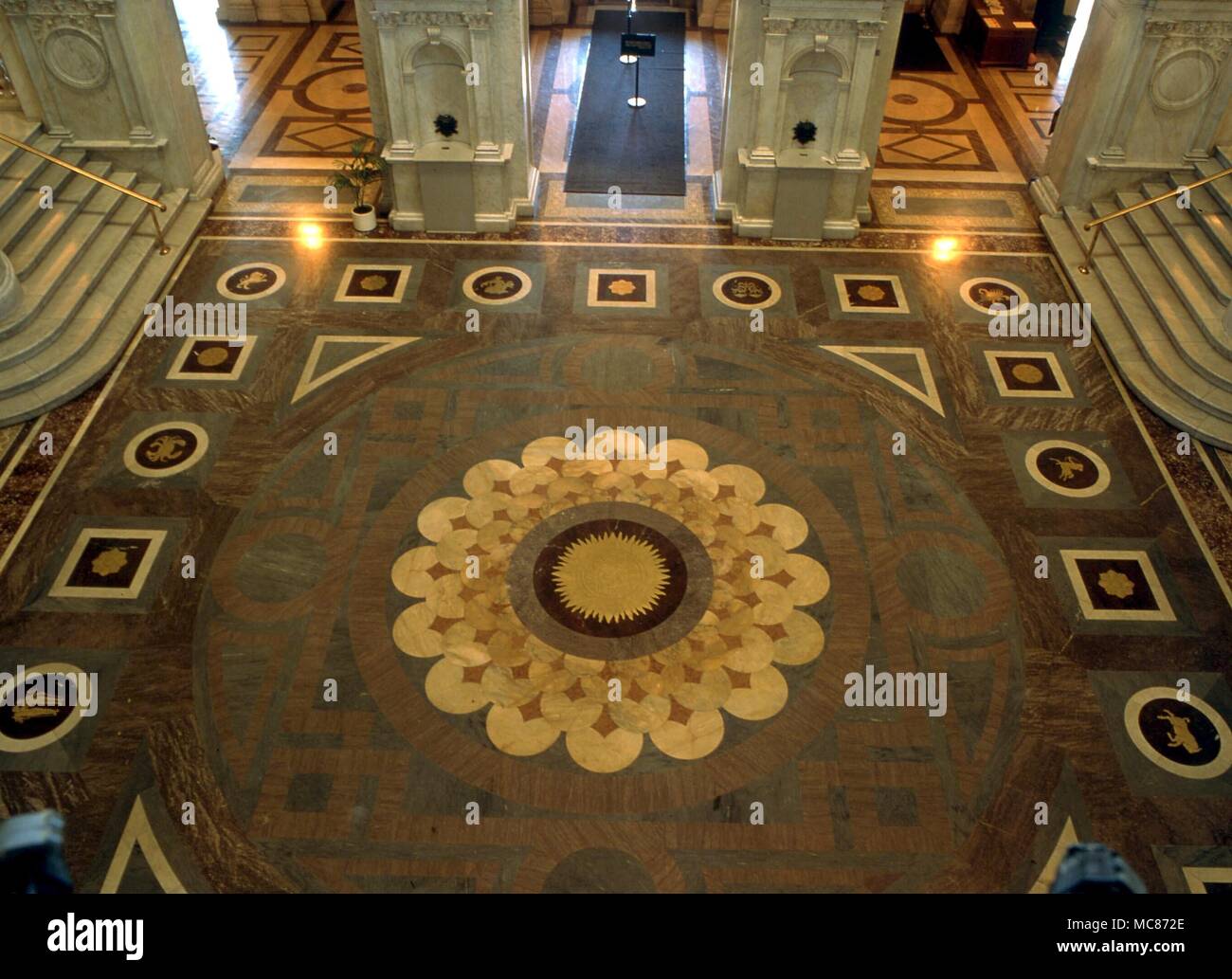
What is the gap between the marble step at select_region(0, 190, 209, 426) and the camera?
8.61 m

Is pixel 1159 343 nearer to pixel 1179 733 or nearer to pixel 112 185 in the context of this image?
pixel 1179 733

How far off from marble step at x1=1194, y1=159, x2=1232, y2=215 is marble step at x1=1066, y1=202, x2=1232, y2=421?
2.90ft

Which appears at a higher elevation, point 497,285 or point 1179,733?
point 497,285

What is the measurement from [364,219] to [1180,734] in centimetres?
922

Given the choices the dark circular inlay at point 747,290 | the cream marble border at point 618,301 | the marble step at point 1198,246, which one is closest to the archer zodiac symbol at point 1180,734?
the marble step at point 1198,246

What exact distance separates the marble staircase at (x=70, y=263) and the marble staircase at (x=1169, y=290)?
377 inches

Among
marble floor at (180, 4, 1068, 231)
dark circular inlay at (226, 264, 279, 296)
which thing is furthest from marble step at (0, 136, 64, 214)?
dark circular inlay at (226, 264, 279, 296)

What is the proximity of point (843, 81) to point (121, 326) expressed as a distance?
25.0 feet

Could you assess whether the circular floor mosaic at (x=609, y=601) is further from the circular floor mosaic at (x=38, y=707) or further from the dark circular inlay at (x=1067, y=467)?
the dark circular inlay at (x=1067, y=467)

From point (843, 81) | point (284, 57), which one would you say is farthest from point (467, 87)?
point (284, 57)

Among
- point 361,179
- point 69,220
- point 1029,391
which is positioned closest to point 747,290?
point 1029,391

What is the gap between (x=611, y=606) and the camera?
7.12m

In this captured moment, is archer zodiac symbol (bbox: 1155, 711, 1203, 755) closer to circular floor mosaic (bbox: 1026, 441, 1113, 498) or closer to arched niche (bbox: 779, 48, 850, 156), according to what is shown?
circular floor mosaic (bbox: 1026, 441, 1113, 498)

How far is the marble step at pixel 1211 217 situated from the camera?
9.72 metres
